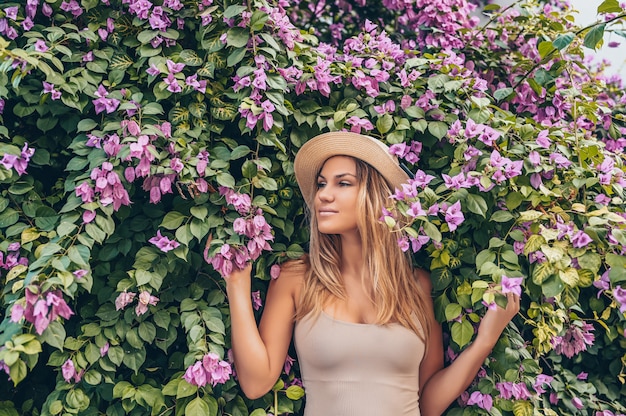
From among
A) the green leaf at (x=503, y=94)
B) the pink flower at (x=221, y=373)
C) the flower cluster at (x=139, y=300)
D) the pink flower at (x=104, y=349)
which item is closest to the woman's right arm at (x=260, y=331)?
the pink flower at (x=221, y=373)

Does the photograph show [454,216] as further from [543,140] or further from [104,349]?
[104,349]

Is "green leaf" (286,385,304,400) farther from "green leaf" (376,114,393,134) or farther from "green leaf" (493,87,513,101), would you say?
"green leaf" (493,87,513,101)

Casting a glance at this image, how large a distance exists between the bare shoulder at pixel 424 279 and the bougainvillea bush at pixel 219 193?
0.03 m

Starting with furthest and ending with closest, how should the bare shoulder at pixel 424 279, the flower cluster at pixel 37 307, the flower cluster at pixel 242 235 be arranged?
1. the bare shoulder at pixel 424 279
2. the flower cluster at pixel 242 235
3. the flower cluster at pixel 37 307

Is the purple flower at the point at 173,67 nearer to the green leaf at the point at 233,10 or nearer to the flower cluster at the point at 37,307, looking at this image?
the green leaf at the point at 233,10

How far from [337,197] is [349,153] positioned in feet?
0.43

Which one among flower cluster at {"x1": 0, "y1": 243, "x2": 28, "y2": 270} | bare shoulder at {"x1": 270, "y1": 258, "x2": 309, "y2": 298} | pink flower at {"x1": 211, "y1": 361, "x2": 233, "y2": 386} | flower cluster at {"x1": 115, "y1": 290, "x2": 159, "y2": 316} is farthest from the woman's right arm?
flower cluster at {"x1": 0, "y1": 243, "x2": 28, "y2": 270}

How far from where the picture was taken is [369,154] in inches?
70.4

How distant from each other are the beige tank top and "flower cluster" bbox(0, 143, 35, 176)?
2.92 feet

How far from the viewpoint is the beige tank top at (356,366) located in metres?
1.75

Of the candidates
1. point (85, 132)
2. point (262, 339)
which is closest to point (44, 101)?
point (85, 132)

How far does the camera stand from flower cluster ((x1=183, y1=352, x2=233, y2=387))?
61.6 inches

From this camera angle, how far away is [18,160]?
66.1 inches

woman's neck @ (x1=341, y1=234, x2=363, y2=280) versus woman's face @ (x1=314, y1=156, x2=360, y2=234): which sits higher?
woman's face @ (x1=314, y1=156, x2=360, y2=234)
